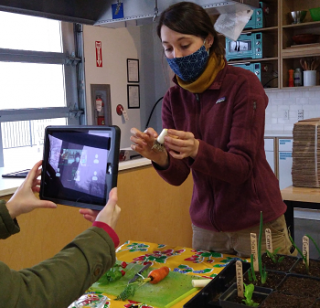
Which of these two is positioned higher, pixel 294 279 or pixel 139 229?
pixel 294 279

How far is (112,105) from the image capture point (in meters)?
5.16

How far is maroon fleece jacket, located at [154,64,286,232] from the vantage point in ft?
4.67

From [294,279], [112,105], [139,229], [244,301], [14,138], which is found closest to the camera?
[244,301]

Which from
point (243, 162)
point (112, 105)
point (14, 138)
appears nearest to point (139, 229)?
point (243, 162)

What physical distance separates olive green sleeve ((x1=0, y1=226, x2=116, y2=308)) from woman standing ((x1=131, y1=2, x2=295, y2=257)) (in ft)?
2.07

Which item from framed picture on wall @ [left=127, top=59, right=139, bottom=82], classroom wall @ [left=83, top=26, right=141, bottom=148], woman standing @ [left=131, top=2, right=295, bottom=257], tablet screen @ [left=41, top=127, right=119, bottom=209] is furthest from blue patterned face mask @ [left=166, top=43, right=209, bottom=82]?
framed picture on wall @ [left=127, top=59, right=139, bottom=82]

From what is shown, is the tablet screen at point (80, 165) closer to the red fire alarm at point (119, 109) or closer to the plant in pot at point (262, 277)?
the plant in pot at point (262, 277)

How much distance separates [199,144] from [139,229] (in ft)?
5.14

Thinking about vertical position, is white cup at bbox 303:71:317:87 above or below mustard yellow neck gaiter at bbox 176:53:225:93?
above

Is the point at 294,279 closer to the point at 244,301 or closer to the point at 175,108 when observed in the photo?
the point at 244,301

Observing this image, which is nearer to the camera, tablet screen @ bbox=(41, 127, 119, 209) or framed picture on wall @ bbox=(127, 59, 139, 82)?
tablet screen @ bbox=(41, 127, 119, 209)

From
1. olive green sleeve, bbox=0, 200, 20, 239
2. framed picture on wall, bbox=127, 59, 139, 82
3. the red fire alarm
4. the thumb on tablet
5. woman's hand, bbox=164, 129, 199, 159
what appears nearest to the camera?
the thumb on tablet

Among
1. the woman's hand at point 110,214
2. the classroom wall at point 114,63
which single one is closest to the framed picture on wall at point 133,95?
the classroom wall at point 114,63

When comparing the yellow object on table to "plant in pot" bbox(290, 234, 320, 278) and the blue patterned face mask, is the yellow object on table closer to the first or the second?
"plant in pot" bbox(290, 234, 320, 278)
